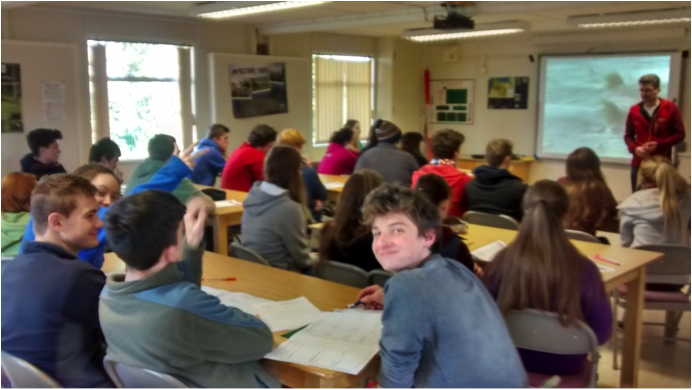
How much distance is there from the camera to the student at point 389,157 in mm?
2773

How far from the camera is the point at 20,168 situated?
114 centimetres

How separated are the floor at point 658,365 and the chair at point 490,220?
634 mm

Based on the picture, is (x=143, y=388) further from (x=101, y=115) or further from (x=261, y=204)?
(x=261, y=204)

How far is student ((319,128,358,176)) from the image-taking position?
3.11m

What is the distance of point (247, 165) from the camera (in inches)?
147

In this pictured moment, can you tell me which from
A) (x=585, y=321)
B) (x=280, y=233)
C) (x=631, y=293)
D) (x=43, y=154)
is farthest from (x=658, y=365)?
(x=43, y=154)

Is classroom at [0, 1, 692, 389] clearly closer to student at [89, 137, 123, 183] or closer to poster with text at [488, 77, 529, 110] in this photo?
student at [89, 137, 123, 183]

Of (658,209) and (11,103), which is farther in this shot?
(658,209)

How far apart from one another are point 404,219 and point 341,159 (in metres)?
2.69

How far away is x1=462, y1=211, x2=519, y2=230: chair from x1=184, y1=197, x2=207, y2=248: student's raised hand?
1.66m

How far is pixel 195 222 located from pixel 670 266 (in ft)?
6.34

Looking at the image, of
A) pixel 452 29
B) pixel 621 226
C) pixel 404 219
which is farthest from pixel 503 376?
pixel 452 29

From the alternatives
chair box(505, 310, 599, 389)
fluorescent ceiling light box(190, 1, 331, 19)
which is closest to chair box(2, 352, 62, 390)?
chair box(505, 310, 599, 389)

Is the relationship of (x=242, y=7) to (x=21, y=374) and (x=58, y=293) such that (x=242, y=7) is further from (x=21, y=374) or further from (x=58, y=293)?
(x=21, y=374)
